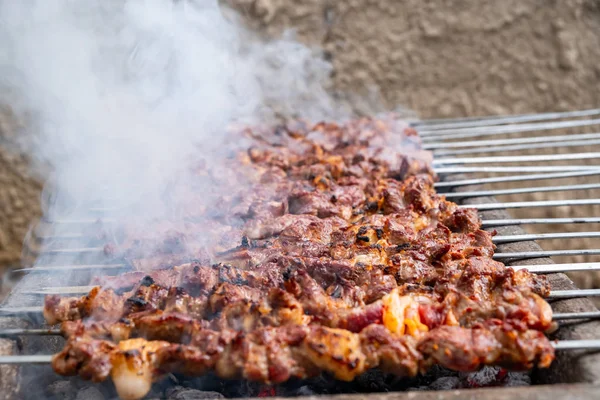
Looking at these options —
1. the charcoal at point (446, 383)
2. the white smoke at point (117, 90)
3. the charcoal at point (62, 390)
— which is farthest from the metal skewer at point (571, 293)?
the white smoke at point (117, 90)

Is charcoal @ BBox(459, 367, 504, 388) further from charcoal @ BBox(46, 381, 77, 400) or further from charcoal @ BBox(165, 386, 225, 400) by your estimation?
charcoal @ BBox(46, 381, 77, 400)

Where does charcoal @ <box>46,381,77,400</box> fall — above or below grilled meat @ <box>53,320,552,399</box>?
below

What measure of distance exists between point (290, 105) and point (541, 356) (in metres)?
5.25

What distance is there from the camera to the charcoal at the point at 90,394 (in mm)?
2682

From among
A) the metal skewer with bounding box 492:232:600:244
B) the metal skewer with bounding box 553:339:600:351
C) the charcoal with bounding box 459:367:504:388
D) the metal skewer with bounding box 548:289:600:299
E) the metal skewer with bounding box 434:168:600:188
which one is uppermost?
the metal skewer with bounding box 434:168:600:188


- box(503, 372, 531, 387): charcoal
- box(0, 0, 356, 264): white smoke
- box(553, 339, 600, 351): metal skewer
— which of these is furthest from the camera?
box(0, 0, 356, 264): white smoke

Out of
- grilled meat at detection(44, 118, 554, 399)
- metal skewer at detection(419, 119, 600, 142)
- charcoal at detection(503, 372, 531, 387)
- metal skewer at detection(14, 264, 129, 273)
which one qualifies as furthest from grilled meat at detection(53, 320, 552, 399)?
metal skewer at detection(419, 119, 600, 142)

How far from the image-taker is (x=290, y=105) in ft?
22.7

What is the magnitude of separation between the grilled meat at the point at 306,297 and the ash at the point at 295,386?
36cm

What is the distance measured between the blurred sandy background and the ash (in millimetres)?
4577

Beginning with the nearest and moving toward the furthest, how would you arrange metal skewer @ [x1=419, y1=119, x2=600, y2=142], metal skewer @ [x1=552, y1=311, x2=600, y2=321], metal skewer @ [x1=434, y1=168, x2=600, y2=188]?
metal skewer @ [x1=552, y1=311, x2=600, y2=321]
metal skewer @ [x1=434, y1=168, x2=600, y2=188]
metal skewer @ [x1=419, y1=119, x2=600, y2=142]

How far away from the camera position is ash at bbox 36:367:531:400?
8.61 feet

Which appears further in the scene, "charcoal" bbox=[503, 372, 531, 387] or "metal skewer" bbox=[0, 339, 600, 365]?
"charcoal" bbox=[503, 372, 531, 387]

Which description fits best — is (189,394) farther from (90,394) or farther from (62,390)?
(62,390)
